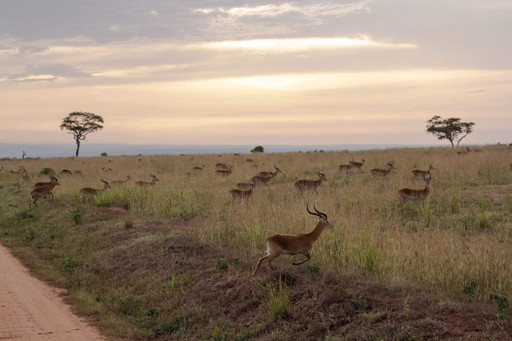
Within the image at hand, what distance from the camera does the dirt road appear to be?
8.23 meters

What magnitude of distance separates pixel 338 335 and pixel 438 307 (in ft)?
4.70

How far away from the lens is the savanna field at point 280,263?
7.13 metres

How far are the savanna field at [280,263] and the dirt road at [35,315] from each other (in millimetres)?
414

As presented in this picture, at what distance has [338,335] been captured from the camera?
6.75 meters

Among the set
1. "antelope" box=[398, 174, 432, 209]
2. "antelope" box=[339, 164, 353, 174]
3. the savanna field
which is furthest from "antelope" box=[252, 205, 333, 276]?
"antelope" box=[339, 164, 353, 174]

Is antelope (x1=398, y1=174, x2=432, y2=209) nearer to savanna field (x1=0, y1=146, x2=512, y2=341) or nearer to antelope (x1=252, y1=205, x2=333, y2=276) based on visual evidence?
savanna field (x1=0, y1=146, x2=512, y2=341)

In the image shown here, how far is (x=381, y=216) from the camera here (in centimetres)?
1477

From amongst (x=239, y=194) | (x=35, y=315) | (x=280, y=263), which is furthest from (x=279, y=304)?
(x=239, y=194)

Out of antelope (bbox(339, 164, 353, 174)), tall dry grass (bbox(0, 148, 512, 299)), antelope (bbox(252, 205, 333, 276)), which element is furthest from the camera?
antelope (bbox(339, 164, 353, 174))

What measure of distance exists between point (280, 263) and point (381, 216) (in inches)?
240

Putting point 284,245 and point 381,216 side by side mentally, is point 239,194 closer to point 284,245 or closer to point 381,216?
point 381,216

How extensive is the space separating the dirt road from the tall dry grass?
12.0ft

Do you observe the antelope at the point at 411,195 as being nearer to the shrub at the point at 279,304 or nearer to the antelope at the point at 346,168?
the shrub at the point at 279,304

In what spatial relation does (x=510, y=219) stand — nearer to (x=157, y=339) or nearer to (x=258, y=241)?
(x=258, y=241)
